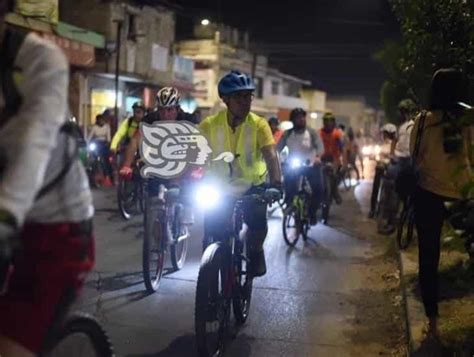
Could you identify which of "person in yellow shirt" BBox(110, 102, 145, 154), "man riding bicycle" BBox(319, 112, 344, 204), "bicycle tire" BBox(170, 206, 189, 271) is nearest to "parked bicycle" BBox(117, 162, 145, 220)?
"person in yellow shirt" BBox(110, 102, 145, 154)

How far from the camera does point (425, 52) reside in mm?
6914

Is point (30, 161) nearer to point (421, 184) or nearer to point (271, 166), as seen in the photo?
point (271, 166)

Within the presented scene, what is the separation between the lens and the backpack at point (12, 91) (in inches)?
82.9

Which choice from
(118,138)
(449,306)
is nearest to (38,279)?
(449,306)

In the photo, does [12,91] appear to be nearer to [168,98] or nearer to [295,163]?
[168,98]

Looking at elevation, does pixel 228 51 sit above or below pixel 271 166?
above

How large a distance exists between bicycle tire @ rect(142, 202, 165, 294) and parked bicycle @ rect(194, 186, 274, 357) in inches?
50.7

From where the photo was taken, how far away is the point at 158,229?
266 inches

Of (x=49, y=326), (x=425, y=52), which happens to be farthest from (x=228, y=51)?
(x=49, y=326)

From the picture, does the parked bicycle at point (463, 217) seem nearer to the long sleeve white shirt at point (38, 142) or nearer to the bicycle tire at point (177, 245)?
the long sleeve white shirt at point (38, 142)

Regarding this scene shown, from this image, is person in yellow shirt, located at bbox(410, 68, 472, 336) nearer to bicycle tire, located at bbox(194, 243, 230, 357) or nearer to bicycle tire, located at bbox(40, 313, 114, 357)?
bicycle tire, located at bbox(194, 243, 230, 357)

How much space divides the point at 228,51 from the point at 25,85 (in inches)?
1418

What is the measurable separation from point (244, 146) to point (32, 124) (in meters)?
3.18

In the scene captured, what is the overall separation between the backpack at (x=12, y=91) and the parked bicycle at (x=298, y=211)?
718cm
